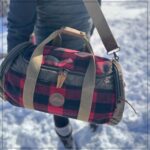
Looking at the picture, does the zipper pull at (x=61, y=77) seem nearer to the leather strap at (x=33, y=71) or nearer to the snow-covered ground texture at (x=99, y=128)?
the leather strap at (x=33, y=71)

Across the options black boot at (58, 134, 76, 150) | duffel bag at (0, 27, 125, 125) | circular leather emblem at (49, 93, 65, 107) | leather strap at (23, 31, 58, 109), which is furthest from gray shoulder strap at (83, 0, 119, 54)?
A: black boot at (58, 134, 76, 150)

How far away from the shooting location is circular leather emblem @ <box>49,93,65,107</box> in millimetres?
1699

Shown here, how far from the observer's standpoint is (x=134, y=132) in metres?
2.75

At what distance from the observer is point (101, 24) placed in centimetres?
167

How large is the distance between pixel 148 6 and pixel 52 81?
363cm

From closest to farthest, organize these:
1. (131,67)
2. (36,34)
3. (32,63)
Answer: (32,63) < (36,34) < (131,67)

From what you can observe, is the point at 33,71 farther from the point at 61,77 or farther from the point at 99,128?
the point at 99,128

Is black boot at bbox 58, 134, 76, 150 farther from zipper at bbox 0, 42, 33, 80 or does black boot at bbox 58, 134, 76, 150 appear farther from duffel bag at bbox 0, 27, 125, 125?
zipper at bbox 0, 42, 33, 80

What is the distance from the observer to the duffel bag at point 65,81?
1.66 meters

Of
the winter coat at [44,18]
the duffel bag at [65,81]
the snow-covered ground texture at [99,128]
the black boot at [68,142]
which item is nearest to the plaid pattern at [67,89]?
the duffel bag at [65,81]

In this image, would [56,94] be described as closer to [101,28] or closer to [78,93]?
[78,93]

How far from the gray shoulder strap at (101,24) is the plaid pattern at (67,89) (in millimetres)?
86

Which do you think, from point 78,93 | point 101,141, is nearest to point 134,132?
point 101,141

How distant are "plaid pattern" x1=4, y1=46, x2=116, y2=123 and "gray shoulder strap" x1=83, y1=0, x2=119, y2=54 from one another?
86 mm
